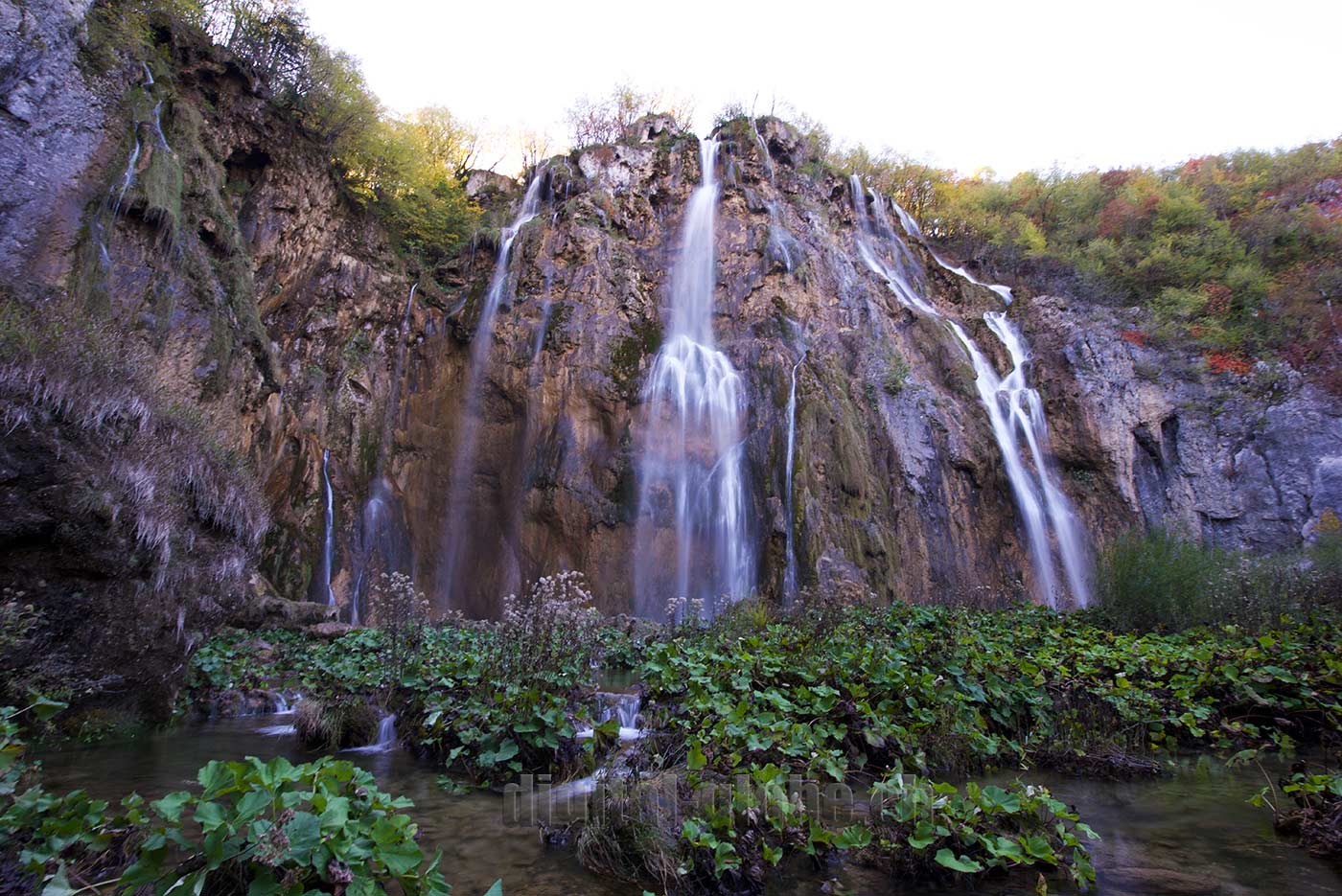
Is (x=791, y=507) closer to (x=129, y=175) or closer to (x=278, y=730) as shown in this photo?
(x=278, y=730)

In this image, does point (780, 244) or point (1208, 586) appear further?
point (780, 244)

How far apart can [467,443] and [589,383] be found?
3.66 metres

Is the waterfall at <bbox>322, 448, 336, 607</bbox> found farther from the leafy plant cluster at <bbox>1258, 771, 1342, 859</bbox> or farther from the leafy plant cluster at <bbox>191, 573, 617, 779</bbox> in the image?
the leafy plant cluster at <bbox>1258, 771, 1342, 859</bbox>

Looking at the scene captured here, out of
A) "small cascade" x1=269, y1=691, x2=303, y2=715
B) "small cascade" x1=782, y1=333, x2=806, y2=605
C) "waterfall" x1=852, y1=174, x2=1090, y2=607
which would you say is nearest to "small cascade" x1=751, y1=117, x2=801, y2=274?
"waterfall" x1=852, y1=174, x2=1090, y2=607

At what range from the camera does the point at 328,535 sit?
50.2 feet

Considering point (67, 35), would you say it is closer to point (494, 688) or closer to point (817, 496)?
point (494, 688)

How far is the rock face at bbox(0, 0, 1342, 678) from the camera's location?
12781 millimetres

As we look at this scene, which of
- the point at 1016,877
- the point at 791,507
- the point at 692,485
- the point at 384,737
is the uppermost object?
the point at 692,485

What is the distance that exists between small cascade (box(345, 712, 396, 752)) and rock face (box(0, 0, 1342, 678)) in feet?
21.6

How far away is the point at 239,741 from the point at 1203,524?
21.9 metres

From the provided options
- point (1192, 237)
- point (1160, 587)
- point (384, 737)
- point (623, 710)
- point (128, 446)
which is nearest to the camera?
point (384, 737)

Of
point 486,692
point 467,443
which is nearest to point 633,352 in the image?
point 467,443

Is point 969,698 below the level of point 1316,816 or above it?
above

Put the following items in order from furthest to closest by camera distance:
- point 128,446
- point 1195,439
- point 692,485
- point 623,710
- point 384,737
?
point 1195,439 < point 692,485 < point 623,710 < point 128,446 < point 384,737
